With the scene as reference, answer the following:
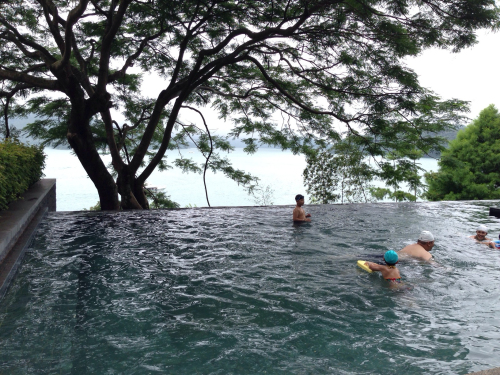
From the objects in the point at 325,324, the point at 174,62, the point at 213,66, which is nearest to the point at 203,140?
the point at 174,62

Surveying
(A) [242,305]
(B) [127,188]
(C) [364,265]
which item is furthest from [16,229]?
(B) [127,188]

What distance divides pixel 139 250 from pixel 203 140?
390 inches

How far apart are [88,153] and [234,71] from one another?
17.3 ft

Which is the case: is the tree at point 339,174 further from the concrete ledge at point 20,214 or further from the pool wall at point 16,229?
the pool wall at point 16,229

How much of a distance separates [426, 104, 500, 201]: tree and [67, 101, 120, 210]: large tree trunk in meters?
16.0

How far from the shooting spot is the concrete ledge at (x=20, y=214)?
19.7 feet

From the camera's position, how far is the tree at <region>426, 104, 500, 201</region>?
2120cm

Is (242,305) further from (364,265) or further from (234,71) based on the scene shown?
(234,71)

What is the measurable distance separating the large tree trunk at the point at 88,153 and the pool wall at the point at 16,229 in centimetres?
213

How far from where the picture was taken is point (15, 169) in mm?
8078

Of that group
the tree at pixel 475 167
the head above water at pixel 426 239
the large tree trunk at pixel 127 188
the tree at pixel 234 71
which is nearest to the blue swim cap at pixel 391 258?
the head above water at pixel 426 239

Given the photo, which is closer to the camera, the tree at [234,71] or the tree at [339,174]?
the tree at [234,71]

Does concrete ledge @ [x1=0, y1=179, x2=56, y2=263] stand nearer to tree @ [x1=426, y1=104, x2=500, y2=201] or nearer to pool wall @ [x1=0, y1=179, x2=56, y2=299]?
pool wall @ [x1=0, y1=179, x2=56, y2=299]

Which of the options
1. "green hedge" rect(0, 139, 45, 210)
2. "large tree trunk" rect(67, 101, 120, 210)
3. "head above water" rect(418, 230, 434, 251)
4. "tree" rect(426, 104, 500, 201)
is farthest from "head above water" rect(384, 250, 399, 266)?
"tree" rect(426, 104, 500, 201)
